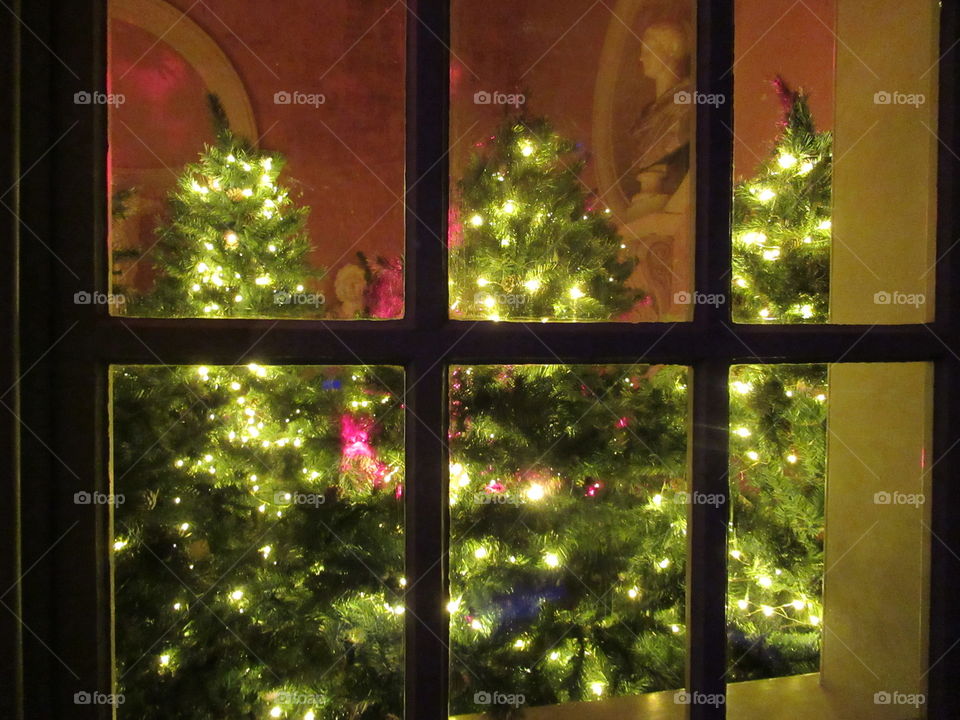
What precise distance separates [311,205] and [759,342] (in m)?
1.01

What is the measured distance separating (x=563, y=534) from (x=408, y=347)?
1.99 ft

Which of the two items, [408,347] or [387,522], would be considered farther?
[387,522]

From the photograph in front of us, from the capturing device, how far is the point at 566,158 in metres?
1.24

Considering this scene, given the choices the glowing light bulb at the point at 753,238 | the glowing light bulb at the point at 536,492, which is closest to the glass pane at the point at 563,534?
the glowing light bulb at the point at 536,492

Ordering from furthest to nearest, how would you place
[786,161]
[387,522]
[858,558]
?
[786,161], [387,522], [858,558]

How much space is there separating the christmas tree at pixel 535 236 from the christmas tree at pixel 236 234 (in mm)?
320

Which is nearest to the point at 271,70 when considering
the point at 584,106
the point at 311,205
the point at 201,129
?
the point at 201,129

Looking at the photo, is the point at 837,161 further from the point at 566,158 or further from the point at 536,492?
the point at 536,492

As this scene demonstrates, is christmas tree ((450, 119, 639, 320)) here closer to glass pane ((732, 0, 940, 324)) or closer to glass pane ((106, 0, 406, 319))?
glass pane ((106, 0, 406, 319))

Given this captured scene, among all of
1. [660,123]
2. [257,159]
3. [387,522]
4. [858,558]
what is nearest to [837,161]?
[660,123]

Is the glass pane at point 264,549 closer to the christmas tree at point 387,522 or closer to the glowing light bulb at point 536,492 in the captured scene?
the christmas tree at point 387,522

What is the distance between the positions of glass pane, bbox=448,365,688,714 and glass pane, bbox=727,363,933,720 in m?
0.21

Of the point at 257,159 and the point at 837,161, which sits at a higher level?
the point at 257,159

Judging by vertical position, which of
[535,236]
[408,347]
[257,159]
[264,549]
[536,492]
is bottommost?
[264,549]
